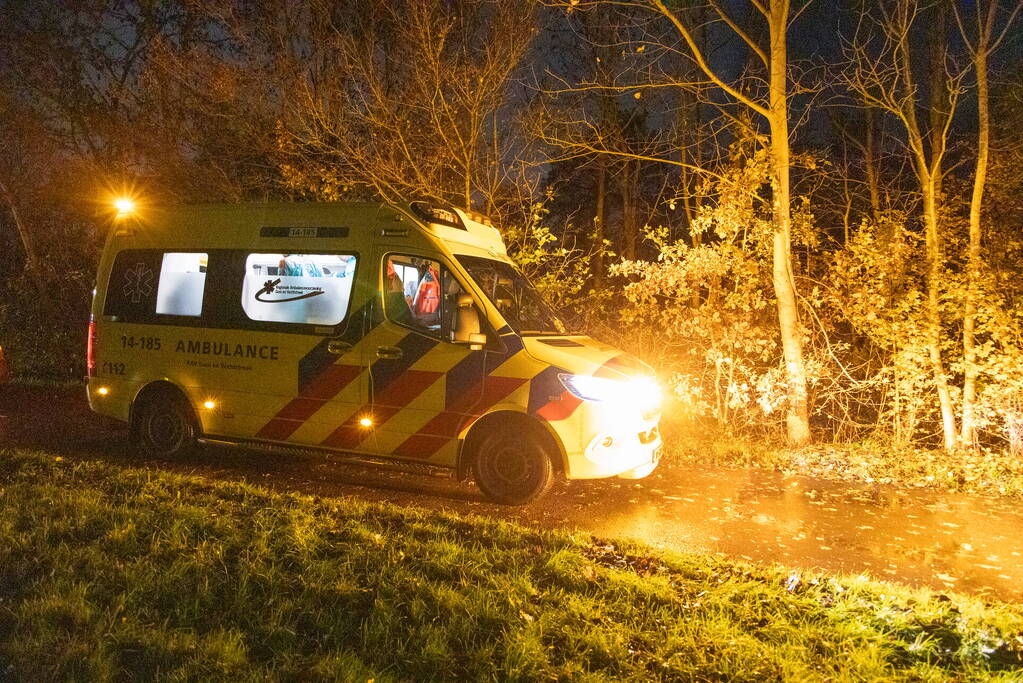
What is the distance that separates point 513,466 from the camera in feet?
21.4

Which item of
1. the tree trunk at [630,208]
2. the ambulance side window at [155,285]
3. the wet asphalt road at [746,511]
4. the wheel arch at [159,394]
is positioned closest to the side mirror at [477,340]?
the wet asphalt road at [746,511]

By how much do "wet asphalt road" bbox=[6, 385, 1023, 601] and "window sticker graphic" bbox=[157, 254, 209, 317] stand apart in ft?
5.40

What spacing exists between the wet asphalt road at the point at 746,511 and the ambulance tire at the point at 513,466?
0.51ft

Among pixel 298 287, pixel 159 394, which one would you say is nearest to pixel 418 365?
pixel 298 287

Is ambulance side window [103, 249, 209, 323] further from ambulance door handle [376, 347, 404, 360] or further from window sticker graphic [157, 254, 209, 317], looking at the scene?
ambulance door handle [376, 347, 404, 360]

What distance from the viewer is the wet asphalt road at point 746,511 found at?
5.51 m

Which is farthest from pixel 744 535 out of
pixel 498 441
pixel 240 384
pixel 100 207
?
pixel 100 207

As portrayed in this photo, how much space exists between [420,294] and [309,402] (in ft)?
5.10

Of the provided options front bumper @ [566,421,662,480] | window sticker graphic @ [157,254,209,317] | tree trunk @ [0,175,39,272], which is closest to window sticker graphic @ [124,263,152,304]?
window sticker graphic @ [157,254,209,317]

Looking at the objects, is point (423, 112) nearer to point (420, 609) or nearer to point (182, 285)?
point (182, 285)

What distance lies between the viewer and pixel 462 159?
39.7 feet

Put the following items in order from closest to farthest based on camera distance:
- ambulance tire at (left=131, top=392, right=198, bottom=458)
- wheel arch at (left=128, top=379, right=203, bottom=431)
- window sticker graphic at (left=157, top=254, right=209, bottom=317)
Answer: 1. window sticker graphic at (left=157, top=254, right=209, bottom=317)
2. wheel arch at (left=128, top=379, right=203, bottom=431)
3. ambulance tire at (left=131, top=392, right=198, bottom=458)

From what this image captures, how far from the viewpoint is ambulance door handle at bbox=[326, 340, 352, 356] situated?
22.4 ft

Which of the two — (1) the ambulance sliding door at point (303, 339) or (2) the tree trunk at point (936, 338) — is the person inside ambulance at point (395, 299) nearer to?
(1) the ambulance sliding door at point (303, 339)
